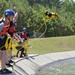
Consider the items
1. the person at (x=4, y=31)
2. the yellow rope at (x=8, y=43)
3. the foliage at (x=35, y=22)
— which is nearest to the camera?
the person at (x=4, y=31)

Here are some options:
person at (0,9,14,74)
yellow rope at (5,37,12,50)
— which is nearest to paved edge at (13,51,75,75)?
person at (0,9,14,74)

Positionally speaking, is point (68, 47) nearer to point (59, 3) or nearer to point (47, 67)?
point (47, 67)

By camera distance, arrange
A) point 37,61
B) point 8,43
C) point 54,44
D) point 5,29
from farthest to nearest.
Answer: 1. point 54,44
2. point 37,61
3. point 8,43
4. point 5,29

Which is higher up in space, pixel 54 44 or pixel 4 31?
pixel 4 31

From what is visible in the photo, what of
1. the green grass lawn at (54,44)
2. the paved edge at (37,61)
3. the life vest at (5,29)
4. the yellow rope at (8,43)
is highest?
the life vest at (5,29)

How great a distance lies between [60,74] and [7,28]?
222 inches

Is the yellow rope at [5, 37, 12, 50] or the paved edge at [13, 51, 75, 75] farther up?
the yellow rope at [5, 37, 12, 50]

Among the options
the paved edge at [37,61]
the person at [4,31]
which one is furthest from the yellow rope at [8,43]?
the paved edge at [37,61]

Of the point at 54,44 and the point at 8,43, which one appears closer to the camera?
the point at 8,43

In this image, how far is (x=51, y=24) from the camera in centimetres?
4991

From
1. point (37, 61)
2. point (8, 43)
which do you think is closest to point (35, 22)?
point (37, 61)

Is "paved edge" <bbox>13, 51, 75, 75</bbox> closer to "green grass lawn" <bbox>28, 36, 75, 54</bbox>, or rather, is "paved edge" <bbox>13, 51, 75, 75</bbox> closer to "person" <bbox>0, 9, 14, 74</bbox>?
"person" <bbox>0, 9, 14, 74</bbox>

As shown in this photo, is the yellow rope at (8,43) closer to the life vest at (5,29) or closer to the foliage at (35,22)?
the life vest at (5,29)

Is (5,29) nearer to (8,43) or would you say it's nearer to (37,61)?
(8,43)
